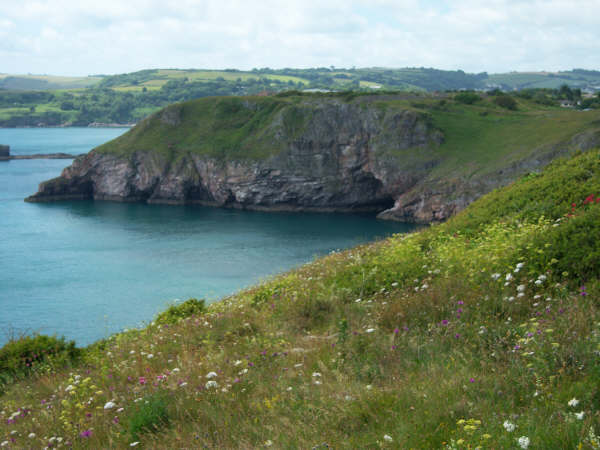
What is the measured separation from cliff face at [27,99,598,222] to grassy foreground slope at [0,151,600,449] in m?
66.8

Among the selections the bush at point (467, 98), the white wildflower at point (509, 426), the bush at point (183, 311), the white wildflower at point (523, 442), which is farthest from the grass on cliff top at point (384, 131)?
the white wildflower at point (523, 442)

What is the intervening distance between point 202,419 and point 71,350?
772 cm

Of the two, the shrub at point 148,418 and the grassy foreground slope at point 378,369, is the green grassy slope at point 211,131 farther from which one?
Answer: the shrub at point 148,418

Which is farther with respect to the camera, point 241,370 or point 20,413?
point 20,413

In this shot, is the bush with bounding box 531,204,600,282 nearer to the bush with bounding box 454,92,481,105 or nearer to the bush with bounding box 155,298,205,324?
the bush with bounding box 155,298,205,324

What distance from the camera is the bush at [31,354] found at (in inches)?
444

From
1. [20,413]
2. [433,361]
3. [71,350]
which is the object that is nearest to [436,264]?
[433,361]

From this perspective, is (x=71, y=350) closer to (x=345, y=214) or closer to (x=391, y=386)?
(x=391, y=386)

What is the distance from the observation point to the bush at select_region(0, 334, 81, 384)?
11.3 metres

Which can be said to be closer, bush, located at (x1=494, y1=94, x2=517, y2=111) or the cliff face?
the cliff face

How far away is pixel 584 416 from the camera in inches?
169

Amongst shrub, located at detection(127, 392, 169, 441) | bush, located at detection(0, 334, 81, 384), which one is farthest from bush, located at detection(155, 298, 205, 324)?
shrub, located at detection(127, 392, 169, 441)

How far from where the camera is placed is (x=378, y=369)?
6.48 m

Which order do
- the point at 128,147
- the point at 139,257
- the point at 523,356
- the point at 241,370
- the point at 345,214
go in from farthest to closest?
the point at 128,147, the point at 345,214, the point at 139,257, the point at 241,370, the point at 523,356
